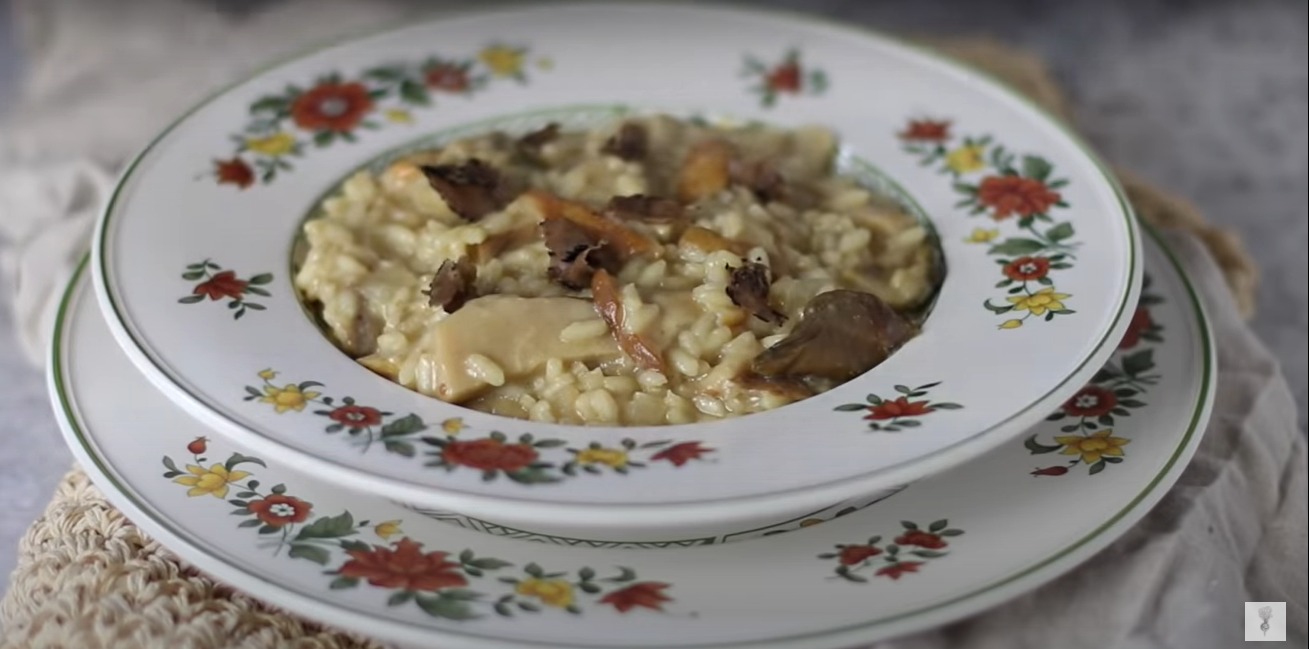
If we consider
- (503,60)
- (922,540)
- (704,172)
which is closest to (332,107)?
(503,60)

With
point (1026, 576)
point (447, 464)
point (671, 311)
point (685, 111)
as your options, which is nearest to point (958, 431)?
point (1026, 576)

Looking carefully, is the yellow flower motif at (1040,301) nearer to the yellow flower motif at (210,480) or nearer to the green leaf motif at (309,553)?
the green leaf motif at (309,553)

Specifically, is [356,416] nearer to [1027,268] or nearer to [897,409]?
[897,409]

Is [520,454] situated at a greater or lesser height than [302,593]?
greater

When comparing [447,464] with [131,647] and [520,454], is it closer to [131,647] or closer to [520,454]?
[520,454]

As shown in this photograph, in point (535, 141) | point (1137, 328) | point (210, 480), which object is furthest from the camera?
point (535, 141)

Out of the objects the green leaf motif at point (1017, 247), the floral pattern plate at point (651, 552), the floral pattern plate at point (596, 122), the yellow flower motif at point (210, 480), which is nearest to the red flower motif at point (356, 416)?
the floral pattern plate at point (596, 122)

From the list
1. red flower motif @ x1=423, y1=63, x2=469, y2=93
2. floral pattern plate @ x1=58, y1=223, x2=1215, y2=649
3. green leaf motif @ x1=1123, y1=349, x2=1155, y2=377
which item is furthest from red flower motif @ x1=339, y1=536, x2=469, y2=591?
red flower motif @ x1=423, y1=63, x2=469, y2=93
